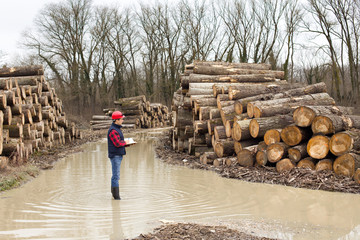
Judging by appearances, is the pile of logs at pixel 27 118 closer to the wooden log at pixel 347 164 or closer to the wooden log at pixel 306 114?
the wooden log at pixel 306 114

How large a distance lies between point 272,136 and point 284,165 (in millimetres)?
864

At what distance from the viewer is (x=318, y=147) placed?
786 centimetres

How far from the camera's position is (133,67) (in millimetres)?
42531

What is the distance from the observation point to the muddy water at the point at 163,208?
15.8ft

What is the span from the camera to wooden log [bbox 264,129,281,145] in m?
8.73

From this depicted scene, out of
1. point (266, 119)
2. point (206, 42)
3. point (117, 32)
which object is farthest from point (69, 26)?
point (266, 119)

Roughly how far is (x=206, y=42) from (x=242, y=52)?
5.00m

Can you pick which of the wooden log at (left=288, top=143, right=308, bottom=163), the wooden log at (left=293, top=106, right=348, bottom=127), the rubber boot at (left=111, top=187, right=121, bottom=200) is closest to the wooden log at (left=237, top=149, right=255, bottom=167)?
the wooden log at (left=288, top=143, right=308, bottom=163)

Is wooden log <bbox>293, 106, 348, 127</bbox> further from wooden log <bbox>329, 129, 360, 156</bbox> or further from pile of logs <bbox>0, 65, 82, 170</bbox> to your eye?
pile of logs <bbox>0, 65, 82, 170</bbox>

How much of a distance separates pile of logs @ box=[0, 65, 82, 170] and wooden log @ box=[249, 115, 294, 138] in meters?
6.34

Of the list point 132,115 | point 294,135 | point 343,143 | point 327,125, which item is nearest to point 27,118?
point 294,135

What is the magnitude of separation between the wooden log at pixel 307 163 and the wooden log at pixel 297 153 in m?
0.11

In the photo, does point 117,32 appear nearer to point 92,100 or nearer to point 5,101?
point 92,100

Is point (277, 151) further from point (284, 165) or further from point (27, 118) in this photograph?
point (27, 118)
